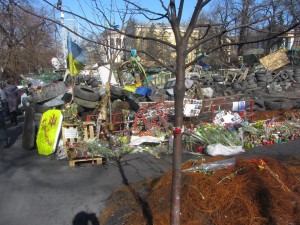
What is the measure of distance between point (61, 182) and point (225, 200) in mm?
3537

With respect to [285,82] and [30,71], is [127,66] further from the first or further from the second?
[30,71]

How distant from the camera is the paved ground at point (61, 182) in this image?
479 cm

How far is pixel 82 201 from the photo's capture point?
5.24 meters

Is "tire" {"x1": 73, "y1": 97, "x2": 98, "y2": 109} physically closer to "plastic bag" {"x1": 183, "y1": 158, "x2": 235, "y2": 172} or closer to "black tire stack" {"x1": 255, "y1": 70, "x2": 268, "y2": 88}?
"plastic bag" {"x1": 183, "y1": 158, "x2": 235, "y2": 172}

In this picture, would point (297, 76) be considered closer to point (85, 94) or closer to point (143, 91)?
point (143, 91)

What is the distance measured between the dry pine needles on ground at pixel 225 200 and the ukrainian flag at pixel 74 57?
5.55 metres

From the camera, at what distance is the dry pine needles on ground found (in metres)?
3.99

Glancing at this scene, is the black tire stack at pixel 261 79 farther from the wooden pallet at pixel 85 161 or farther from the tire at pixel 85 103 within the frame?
the wooden pallet at pixel 85 161

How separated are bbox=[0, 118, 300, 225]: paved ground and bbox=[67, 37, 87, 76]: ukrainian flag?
2.78 meters

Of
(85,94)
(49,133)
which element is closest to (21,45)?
(85,94)

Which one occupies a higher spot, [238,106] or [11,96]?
[11,96]

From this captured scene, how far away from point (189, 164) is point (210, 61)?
102ft

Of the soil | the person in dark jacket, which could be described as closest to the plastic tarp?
the soil

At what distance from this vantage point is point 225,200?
4168 mm
